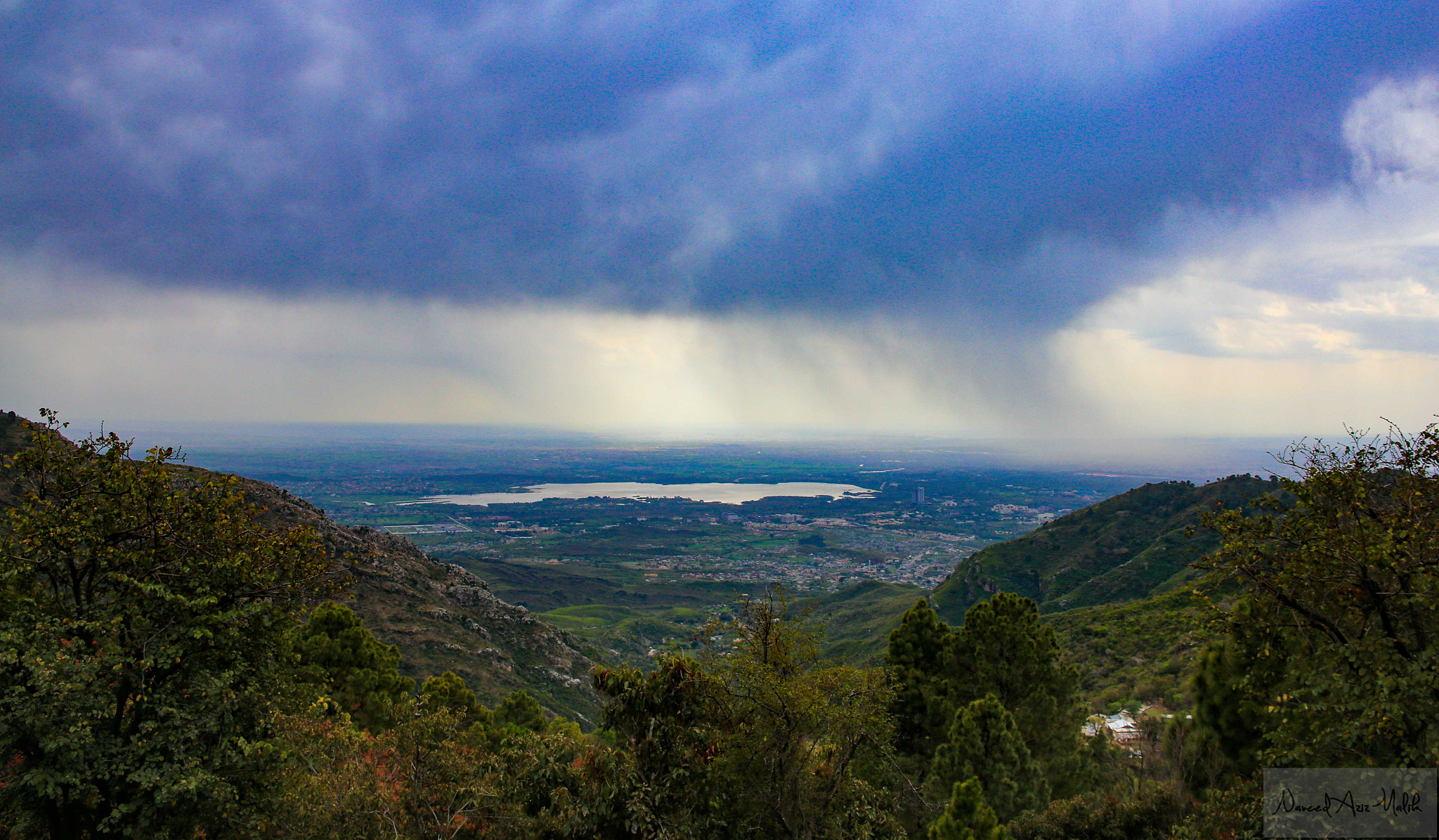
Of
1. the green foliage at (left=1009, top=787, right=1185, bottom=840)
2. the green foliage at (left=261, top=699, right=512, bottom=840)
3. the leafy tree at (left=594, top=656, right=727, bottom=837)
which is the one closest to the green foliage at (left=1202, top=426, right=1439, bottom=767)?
the green foliage at (left=1009, top=787, right=1185, bottom=840)

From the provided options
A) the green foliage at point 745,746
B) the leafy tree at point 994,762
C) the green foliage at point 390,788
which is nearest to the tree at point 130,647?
the green foliage at point 390,788

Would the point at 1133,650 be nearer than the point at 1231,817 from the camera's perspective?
No

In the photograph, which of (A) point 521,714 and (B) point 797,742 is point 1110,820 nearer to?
(B) point 797,742

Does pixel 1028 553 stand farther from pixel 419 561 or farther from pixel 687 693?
pixel 687 693

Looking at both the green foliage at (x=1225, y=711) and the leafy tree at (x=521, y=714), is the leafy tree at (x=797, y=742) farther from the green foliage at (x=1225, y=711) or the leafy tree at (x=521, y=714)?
the leafy tree at (x=521, y=714)

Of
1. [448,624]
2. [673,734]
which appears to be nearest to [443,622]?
[448,624]

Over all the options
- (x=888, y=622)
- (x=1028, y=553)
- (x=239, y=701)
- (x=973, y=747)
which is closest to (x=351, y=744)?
(x=239, y=701)
